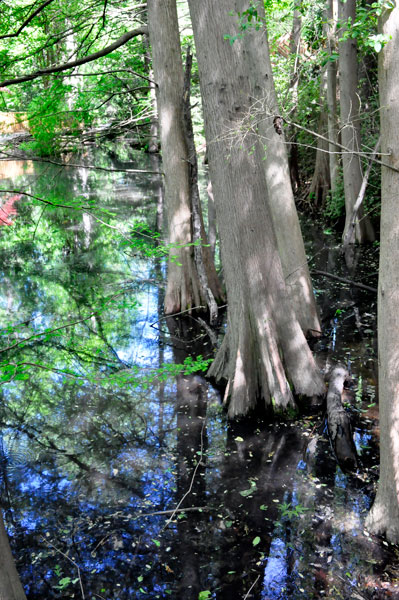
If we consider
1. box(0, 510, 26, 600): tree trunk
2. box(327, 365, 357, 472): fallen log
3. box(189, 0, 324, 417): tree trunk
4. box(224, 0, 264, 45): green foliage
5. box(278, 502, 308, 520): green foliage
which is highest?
box(224, 0, 264, 45): green foliage

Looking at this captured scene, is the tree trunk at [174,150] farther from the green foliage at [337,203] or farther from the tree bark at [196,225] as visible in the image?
the green foliage at [337,203]

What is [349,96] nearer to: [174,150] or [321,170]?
[174,150]

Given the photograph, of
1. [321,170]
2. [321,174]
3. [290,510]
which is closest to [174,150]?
[290,510]

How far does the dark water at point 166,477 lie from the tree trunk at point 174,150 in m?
0.74

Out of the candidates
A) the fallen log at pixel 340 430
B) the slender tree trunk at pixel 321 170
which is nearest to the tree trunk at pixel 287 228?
the fallen log at pixel 340 430

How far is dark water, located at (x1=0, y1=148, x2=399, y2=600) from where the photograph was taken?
450 centimetres

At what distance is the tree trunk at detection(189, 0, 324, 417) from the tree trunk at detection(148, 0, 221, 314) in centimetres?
310

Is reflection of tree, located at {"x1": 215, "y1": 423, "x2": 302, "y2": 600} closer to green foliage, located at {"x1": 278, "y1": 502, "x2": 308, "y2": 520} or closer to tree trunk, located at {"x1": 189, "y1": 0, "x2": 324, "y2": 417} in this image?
green foliage, located at {"x1": 278, "y1": 502, "x2": 308, "y2": 520}

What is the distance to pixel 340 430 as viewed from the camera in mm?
6199

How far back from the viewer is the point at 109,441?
6.79 meters

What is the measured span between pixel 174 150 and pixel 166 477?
6.42m

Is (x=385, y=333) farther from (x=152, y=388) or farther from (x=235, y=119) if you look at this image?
(x=152, y=388)

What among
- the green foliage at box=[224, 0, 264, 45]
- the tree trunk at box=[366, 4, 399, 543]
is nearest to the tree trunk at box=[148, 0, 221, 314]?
the green foliage at box=[224, 0, 264, 45]

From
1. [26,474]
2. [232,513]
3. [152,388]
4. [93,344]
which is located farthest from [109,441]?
[93,344]
